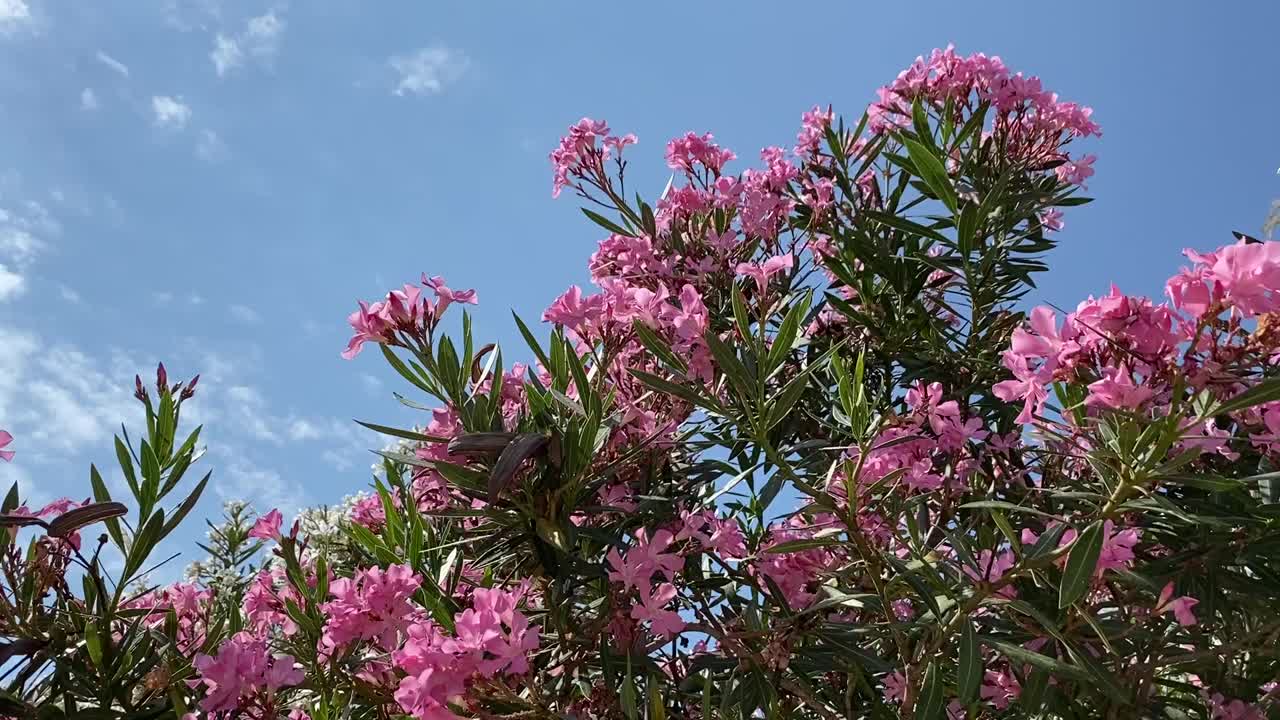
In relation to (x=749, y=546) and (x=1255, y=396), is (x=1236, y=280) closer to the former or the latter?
(x=1255, y=396)

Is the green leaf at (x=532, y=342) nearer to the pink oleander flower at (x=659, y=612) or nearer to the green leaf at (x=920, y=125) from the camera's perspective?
the pink oleander flower at (x=659, y=612)

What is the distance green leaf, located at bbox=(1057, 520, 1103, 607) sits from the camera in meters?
1.21

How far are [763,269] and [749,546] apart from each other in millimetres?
595

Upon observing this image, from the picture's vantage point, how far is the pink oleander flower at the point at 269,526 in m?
1.83

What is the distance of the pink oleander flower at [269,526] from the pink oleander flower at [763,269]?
1054 mm

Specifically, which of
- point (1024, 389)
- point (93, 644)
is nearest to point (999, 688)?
point (1024, 389)

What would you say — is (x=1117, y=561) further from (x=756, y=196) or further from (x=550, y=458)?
(x=756, y=196)

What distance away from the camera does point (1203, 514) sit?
153cm

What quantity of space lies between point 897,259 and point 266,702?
5.56 ft

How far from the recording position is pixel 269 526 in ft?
6.03

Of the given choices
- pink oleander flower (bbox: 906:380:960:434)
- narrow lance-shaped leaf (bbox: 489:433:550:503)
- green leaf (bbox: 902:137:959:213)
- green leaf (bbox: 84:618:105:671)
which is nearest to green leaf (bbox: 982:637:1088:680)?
pink oleander flower (bbox: 906:380:960:434)

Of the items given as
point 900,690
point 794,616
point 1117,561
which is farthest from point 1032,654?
point 900,690

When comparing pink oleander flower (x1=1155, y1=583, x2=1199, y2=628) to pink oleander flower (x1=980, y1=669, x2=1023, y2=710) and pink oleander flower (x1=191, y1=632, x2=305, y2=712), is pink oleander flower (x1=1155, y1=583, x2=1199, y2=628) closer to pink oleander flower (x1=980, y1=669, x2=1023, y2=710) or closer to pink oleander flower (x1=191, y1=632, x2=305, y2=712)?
pink oleander flower (x1=980, y1=669, x2=1023, y2=710)

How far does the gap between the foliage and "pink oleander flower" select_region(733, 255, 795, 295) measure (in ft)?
0.13
